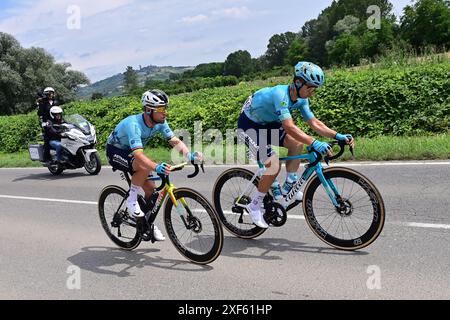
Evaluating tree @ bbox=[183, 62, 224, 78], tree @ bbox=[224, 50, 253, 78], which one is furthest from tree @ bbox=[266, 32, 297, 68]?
tree @ bbox=[183, 62, 224, 78]

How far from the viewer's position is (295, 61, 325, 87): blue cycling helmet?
4.91 m

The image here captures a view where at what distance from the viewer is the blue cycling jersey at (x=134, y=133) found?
5.00m

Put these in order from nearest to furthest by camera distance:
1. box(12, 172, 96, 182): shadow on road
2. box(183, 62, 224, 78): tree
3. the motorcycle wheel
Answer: box(12, 172, 96, 182): shadow on road → the motorcycle wheel → box(183, 62, 224, 78): tree

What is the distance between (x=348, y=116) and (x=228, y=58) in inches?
3990

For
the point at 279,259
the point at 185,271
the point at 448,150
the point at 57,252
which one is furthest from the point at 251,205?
the point at 448,150

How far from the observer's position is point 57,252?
19.8ft

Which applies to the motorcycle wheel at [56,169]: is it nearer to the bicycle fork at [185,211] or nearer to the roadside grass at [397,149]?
the roadside grass at [397,149]

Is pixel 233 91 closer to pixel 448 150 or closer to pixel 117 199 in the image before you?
pixel 448 150

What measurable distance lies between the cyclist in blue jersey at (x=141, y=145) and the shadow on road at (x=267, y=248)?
0.89m

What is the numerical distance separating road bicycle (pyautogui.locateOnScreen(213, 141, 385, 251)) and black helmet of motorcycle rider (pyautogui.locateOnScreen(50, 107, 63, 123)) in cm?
800

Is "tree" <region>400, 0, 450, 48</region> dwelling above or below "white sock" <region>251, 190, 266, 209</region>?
above

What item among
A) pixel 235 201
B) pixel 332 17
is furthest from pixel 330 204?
pixel 332 17

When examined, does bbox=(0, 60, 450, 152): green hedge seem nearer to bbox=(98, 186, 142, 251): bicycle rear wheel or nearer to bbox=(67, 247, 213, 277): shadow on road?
bbox=(98, 186, 142, 251): bicycle rear wheel
